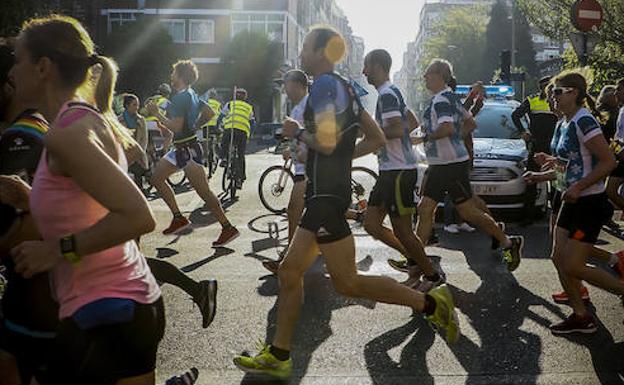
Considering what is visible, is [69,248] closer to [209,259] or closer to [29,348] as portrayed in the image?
[29,348]

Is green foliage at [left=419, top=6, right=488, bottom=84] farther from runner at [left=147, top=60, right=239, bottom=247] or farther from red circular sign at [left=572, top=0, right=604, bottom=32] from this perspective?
runner at [left=147, top=60, right=239, bottom=247]

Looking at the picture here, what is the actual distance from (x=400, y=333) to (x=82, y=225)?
338cm

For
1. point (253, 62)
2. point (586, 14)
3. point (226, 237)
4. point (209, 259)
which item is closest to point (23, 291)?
point (209, 259)

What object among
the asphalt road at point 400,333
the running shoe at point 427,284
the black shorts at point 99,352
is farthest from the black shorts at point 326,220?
the running shoe at point 427,284

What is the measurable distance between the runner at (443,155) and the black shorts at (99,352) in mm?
4559

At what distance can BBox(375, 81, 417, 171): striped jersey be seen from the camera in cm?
594

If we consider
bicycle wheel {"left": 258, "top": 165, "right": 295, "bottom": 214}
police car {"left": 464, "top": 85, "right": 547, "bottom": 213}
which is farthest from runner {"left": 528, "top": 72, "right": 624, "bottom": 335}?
bicycle wheel {"left": 258, "top": 165, "right": 295, "bottom": 214}

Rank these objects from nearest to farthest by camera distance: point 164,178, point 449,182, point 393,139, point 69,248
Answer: point 69,248
point 393,139
point 449,182
point 164,178

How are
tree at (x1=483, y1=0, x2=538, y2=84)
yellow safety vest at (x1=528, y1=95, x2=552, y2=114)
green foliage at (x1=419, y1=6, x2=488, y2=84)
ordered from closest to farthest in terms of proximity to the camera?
yellow safety vest at (x1=528, y1=95, x2=552, y2=114), green foliage at (x1=419, y1=6, x2=488, y2=84), tree at (x1=483, y1=0, x2=538, y2=84)

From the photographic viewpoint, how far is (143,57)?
49281 mm

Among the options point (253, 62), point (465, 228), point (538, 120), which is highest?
point (538, 120)

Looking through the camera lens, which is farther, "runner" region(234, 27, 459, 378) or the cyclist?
the cyclist

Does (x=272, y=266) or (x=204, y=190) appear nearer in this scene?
(x=272, y=266)

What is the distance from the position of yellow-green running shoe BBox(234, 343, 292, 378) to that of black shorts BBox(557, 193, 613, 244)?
2.13 meters
